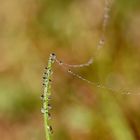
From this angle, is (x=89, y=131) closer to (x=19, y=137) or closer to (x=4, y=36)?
(x=19, y=137)

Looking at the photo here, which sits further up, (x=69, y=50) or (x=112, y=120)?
(x=69, y=50)

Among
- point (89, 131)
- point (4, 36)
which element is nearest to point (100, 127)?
point (89, 131)

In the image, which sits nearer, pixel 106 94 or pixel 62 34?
pixel 106 94

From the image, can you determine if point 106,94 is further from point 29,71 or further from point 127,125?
point 29,71

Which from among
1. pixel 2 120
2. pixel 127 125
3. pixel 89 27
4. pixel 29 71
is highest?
pixel 89 27

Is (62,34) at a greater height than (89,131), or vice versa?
(62,34)

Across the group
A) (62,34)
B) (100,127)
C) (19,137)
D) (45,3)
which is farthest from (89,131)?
(45,3)
